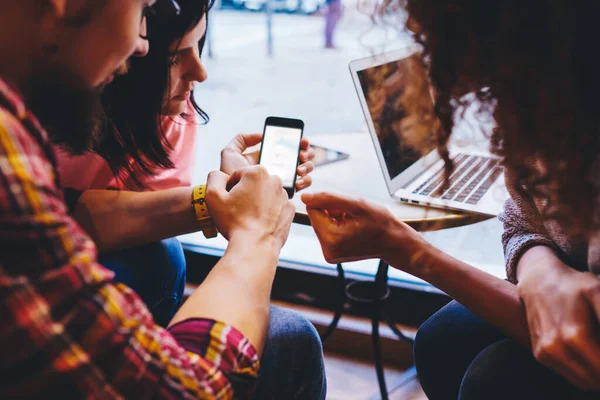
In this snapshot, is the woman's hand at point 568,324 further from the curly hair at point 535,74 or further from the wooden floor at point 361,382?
the wooden floor at point 361,382

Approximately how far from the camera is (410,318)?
5.84 ft

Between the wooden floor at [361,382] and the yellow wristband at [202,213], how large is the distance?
2.36 feet

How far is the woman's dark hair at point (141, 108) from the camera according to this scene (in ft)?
3.35

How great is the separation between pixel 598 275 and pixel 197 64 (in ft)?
2.49

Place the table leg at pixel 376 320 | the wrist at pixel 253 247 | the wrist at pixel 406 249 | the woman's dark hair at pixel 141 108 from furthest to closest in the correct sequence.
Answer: the table leg at pixel 376 320 < the woman's dark hair at pixel 141 108 < the wrist at pixel 406 249 < the wrist at pixel 253 247

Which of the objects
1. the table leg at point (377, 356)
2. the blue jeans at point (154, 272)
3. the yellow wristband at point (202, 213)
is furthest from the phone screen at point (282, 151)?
the table leg at point (377, 356)

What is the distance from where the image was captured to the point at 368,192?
1279 millimetres

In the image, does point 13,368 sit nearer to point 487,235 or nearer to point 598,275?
point 598,275

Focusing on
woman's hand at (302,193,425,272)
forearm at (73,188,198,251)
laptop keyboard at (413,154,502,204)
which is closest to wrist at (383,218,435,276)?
woman's hand at (302,193,425,272)

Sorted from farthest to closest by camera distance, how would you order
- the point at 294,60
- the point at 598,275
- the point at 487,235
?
the point at 294,60 → the point at 487,235 → the point at 598,275

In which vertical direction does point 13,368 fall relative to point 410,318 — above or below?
above

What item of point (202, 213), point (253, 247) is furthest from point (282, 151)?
point (253, 247)

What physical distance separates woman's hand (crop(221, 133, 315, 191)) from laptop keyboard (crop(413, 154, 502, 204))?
238 mm

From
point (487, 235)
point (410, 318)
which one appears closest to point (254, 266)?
point (410, 318)
